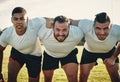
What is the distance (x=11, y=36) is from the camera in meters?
8.45

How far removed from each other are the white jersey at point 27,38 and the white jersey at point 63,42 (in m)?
0.21

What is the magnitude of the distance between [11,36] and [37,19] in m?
0.82

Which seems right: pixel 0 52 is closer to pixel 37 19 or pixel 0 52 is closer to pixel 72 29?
pixel 37 19

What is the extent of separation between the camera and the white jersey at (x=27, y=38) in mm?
8227

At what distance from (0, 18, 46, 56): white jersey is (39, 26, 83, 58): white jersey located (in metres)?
0.21

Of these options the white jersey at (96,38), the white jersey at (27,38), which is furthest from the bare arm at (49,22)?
the white jersey at (96,38)

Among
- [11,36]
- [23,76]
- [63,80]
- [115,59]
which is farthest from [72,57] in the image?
[23,76]

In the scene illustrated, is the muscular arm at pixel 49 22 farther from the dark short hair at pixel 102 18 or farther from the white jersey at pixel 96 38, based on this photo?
the dark short hair at pixel 102 18

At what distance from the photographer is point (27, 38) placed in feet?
27.0

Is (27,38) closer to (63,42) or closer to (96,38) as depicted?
(63,42)

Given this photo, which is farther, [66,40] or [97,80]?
[97,80]

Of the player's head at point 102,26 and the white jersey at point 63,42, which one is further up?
the player's head at point 102,26

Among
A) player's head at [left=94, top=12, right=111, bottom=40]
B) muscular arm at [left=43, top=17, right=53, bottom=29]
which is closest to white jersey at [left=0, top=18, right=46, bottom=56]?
muscular arm at [left=43, top=17, right=53, bottom=29]

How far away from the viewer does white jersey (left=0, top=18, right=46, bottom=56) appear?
8227 mm
